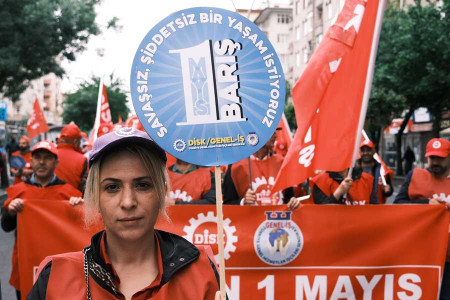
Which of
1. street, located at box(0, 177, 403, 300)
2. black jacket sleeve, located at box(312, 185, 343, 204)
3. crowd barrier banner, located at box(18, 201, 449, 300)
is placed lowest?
street, located at box(0, 177, 403, 300)

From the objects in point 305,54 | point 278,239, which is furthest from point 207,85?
point 305,54

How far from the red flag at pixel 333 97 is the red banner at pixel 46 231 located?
1.80 m

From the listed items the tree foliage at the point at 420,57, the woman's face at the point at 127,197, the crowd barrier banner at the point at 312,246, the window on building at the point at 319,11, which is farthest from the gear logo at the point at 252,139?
the window on building at the point at 319,11

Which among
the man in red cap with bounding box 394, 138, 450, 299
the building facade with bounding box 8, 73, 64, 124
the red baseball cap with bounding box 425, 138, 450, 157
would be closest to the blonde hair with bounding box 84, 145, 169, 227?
the man in red cap with bounding box 394, 138, 450, 299

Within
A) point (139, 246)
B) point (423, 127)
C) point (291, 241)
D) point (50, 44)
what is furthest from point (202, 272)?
point (423, 127)

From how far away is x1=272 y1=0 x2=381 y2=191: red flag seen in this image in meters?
4.39

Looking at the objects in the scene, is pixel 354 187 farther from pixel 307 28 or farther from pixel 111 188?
Result: pixel 307 28

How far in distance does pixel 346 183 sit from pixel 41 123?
11.9 m

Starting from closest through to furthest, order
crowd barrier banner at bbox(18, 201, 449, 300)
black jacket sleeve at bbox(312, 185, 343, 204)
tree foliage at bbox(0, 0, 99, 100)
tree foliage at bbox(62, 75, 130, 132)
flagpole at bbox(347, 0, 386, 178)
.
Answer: flagpole at bbox(347, 0, 386, 178) < crowd barrier banner at bbox(18, 201, 449, 300) < black jacket sleeve at bbox(312, 185, 343, 204) < tree foliage at bbox(0, 0, 99, 100) < tree foliage at bbox(62, 75, 130, 132)

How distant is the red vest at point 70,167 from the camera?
22.1ft

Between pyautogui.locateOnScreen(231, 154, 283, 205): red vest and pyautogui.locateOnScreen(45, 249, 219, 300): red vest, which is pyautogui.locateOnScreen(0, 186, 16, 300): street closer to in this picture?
pyautogui.locateOnScreen(231, 154, 283, 205): red vest

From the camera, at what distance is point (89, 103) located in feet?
134

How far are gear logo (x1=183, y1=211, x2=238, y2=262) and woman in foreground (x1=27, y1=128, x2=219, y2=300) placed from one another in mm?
2738

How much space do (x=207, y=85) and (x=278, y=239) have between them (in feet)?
8.34
